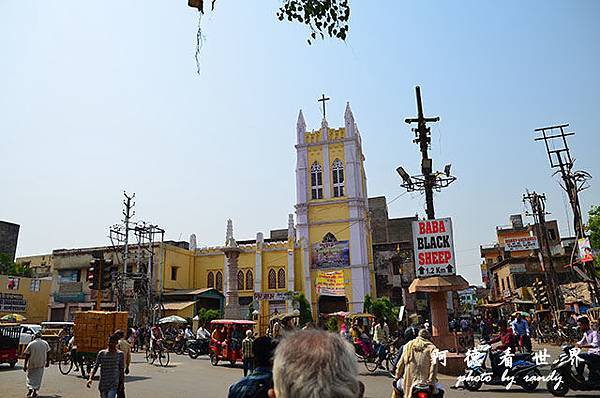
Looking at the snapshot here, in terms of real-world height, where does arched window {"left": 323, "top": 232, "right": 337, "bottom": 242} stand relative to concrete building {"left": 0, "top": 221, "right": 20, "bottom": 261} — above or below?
below

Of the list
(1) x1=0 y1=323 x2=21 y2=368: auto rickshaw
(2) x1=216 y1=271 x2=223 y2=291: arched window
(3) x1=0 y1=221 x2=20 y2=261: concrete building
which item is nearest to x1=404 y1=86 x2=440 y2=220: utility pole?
(1) x1=0 y1=323 x2=21 y2=368: auto rickshaw

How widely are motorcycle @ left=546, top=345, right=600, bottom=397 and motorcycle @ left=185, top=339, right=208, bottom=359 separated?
1616 cm

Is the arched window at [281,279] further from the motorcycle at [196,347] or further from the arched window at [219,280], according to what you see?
the motorcycle at [196,347]

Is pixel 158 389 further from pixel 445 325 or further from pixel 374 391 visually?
pixel 445 325

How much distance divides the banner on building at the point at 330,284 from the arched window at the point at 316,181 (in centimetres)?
838

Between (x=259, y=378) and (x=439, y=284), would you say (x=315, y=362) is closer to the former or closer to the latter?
(x=259, y=378)

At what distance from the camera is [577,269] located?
25.3m

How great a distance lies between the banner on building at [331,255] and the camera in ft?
132

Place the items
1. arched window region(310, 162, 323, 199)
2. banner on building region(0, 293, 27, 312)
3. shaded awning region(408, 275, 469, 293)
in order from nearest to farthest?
shaded awning region(408, 275, 469, 293)
banner on building region(0, 293, 27, 312)
arched window region(310, 162, 323, 199)

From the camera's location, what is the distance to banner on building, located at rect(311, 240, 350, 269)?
4038 centimetres

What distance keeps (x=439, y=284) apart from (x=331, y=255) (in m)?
27.5

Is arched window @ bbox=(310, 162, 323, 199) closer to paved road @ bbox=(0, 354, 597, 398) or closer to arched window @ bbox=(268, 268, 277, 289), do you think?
arched window @ bbox=(268, 268, 277, 289)

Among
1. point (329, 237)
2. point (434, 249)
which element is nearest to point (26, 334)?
point (434, 249)

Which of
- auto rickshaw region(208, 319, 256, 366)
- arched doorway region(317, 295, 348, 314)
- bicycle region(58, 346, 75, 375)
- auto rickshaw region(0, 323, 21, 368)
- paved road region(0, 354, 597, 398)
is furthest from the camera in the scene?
arched doorway region(317, 295, 348, 314)
